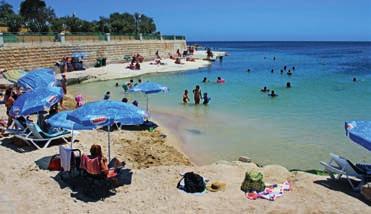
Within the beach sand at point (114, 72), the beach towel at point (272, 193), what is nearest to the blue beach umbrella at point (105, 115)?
the beach towel at point (272, 193)

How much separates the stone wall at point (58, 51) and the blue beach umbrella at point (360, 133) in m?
24.8

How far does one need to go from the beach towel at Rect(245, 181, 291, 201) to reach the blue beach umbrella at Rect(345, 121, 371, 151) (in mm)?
1700

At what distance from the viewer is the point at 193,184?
28.5ft

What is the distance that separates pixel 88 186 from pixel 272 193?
374cm

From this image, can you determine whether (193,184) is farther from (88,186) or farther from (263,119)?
(263,119)

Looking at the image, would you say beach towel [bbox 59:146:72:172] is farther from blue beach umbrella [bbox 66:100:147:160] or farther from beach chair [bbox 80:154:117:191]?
blue beach umbrella [bbox 66:100:147:160]

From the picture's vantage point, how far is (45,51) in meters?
32.2

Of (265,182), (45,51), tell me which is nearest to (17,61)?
(45,51)

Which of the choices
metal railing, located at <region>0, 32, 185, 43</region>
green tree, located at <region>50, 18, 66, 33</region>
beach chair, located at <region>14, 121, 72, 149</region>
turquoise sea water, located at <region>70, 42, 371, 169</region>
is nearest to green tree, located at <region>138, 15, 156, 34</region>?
green tree, located at <region>50, 18, 66, 33</region>

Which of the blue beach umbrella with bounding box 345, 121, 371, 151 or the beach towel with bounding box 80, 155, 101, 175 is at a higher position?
the blue beach umbrella with bounding box 345, 121, 371, 151

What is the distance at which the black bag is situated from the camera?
8.66 metres

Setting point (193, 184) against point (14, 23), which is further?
point (14, 23)

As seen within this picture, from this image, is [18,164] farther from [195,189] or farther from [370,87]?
[370,87]

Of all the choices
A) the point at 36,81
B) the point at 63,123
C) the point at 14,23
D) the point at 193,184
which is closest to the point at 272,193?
the point at 193,184
